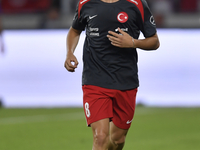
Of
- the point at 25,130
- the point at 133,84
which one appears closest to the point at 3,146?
the point at 25,130

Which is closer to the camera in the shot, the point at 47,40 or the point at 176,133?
the point at 176,133

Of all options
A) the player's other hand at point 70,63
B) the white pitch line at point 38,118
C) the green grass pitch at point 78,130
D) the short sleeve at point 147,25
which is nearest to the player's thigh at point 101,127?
the player's other hand at point 70,63

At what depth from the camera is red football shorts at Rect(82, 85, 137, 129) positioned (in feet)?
13.0

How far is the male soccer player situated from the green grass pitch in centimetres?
166

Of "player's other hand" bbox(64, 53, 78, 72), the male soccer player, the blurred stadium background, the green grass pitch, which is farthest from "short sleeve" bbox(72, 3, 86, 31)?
the blurred stadium background

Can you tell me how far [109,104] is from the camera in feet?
13.2

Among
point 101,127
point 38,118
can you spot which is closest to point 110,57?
point 101,127

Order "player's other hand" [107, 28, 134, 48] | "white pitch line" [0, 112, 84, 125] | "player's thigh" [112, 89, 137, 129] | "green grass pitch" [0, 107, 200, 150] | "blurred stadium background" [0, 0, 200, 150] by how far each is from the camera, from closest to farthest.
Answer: "player's other hand" [107, 28, 134, 48] → "player's thigh" [112, 89, 137, 129] → "green grass pitch" [0, 107, 200, 150] → "white pitch line" [0, 112, 84, 125] → "blurred stadium background" [0, 0, 200, 150]

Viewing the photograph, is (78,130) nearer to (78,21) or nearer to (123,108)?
(123,108)

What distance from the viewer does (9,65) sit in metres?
9.07

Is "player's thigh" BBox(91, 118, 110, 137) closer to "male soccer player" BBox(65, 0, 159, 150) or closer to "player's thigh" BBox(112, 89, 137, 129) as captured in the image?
"male soccer player" BBox(65, 0, 159, 150)

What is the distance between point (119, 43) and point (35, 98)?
18.8 ft

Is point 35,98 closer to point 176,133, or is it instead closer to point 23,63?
point 23,63

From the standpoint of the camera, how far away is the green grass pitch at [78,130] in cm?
575
